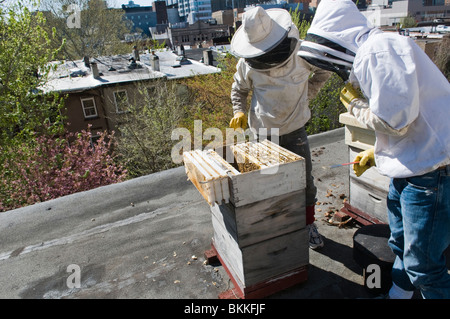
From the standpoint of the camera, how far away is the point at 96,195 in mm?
3713

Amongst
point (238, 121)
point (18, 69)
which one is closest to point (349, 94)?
point (238, 121)

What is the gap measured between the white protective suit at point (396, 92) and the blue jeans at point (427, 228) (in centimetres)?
Answer: 9

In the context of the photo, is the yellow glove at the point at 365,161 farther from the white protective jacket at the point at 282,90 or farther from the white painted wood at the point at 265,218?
the white protective jacket at the point at 282,90

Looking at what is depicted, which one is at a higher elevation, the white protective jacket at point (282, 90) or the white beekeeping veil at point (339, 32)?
the white beekeeping veil at point (339, 32)

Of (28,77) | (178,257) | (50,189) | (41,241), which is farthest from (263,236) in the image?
(28,77)

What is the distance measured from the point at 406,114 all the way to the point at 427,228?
1.92 feet

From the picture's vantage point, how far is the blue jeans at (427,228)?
5.19ft

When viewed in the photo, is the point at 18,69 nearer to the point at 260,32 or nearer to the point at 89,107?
the point at 89,107

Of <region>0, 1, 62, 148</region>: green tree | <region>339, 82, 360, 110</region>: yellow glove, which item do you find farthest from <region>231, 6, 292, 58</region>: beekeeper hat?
<region>0, 1, 62, 148</region>: green tree

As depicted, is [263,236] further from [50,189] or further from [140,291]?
[50,189]

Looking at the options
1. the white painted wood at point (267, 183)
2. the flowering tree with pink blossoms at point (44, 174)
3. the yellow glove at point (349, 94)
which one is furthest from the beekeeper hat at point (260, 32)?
the flowering tree with pink blossoms at point (44, 174)

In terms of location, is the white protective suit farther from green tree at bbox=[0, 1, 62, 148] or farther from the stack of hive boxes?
green tree at bbox=[0, 1, 62, 148]

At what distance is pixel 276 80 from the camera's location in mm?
2367

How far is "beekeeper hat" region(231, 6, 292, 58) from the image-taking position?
2191mm
